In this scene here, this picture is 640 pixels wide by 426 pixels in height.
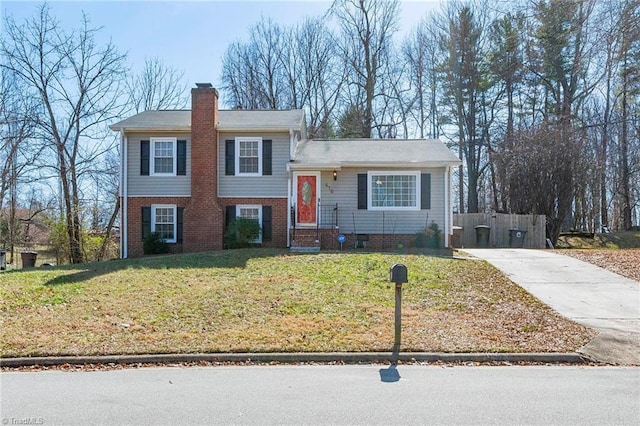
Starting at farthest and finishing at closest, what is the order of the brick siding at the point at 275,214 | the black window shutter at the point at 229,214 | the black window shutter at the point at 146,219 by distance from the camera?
the black window shutter at the point at 146,219 < the black window shutter at the point at 229,214 < the brick siding at the point at 275,214

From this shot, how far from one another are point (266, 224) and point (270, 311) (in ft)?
31.8

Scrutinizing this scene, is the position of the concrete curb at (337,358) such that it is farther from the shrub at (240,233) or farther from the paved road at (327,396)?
the shrub at (240,233)

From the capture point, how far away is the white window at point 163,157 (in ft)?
58.4

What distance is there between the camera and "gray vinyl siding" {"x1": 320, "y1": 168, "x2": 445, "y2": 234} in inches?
686

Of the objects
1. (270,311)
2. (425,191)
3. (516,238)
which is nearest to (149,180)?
(425,191)

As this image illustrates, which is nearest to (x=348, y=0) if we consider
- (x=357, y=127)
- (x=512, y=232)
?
(x=357, y=127)

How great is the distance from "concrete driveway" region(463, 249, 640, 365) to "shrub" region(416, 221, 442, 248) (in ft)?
6.03

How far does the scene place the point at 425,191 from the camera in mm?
17422

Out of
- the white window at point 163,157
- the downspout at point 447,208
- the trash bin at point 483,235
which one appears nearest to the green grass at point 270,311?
the downspout at point 447,208

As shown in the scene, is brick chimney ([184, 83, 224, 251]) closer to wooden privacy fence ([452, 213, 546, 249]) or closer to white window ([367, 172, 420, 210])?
white window ([367, 172, 420, 210])

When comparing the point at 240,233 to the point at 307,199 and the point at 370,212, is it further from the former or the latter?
the point at 370,212

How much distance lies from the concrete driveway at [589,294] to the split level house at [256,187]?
356 centimetres

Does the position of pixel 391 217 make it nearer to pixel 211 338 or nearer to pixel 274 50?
pixel 211 338

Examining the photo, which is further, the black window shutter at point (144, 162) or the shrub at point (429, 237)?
the black window shutter at point (144, 162)
